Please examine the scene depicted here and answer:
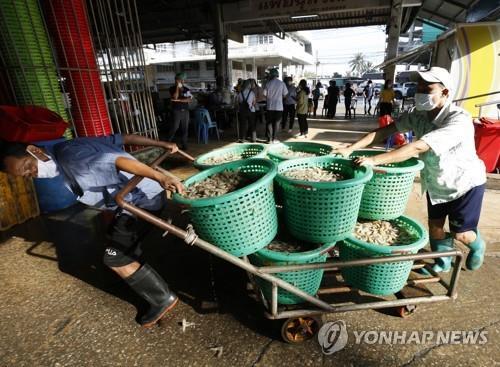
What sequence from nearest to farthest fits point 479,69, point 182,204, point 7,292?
point 182,204 → point 7,292 → point 479,69

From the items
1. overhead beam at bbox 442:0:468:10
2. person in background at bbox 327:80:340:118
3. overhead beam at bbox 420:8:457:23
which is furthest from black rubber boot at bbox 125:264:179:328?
overhead beam at bbox 420:8:457:23

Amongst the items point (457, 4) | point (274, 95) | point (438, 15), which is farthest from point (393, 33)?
point (274, 95)

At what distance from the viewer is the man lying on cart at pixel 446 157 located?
2.23 metres

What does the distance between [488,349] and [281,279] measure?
5.22 feet

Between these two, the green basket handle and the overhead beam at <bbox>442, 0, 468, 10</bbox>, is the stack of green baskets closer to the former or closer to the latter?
the green basket handle

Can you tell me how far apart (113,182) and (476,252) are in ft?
10.4

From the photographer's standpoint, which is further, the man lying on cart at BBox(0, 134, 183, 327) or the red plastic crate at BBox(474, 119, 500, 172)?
the red plastic crate at BBox(474, 119, 500, 172)

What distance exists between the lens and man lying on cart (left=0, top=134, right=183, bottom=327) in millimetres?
2012

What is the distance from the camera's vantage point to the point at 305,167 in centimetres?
247

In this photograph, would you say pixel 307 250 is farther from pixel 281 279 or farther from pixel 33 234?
pixel 33 234

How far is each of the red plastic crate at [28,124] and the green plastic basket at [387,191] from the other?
255 cm

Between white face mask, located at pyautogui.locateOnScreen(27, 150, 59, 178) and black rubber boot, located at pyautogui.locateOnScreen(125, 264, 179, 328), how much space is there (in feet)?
3.26

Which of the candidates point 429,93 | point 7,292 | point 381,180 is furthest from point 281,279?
point 7,292

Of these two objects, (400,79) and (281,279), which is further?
(400,79)
